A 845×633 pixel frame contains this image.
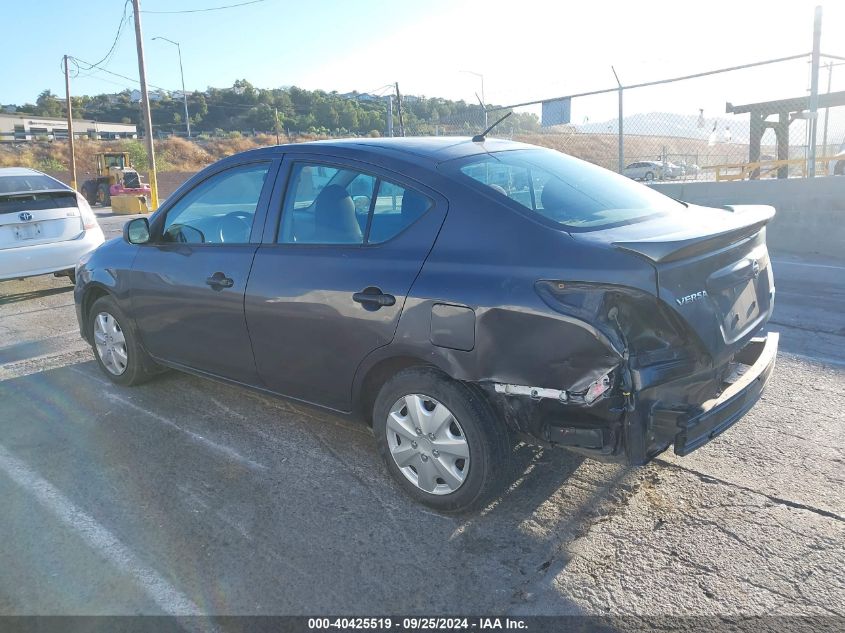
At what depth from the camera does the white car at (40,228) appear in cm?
786

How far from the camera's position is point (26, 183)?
8.59 m

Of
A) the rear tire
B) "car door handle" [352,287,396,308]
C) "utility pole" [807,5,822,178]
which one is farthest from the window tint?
the rear tire

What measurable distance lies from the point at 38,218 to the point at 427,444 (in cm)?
698

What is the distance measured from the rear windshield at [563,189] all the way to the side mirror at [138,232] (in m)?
2.39

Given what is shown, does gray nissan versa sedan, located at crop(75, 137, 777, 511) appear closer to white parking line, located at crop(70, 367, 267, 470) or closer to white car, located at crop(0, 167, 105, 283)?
white parking line, located at crop(70, 367, 267, 470)

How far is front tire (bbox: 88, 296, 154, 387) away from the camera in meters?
4.82

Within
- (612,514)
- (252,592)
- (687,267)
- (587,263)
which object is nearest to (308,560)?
(252,592)

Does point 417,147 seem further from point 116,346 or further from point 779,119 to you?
point 779,119

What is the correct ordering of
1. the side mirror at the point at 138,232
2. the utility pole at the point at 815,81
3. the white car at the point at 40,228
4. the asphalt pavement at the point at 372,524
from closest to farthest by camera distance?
the asphalt pavement at the point at 372,524 → the side mirror at the point at 138,232 → the white car at the point at 40,228 → the utility pole at the point at 815,81

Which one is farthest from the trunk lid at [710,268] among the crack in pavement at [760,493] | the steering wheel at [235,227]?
the steering wheel at [235,227]

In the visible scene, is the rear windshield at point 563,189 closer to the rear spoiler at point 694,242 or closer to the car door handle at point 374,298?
the rear spoiler at point 694,242

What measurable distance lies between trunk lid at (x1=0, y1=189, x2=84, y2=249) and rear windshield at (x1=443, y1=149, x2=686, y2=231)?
6.65 m

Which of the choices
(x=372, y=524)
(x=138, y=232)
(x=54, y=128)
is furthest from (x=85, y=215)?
(x=54, y=128)

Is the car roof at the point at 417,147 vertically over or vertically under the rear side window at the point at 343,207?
over
